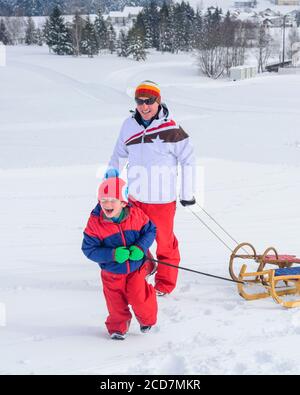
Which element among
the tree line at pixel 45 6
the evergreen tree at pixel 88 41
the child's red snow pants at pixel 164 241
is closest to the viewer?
the child's red snow pants at pixel 164 241

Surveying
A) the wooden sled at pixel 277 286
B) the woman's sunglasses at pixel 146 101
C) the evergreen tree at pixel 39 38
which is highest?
the evergreen tree at pixel 39 38

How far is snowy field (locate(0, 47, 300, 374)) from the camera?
328 cm

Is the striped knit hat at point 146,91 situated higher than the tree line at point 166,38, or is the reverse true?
the tree line at point 166,38

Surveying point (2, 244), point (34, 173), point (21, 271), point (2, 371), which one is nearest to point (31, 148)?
point (34, 173)

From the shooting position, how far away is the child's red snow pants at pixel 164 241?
4191 millimetres

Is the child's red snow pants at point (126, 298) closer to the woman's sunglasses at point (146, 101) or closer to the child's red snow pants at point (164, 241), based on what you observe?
the child's red snow pants at point (164, 241)

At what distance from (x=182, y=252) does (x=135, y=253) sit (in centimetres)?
227

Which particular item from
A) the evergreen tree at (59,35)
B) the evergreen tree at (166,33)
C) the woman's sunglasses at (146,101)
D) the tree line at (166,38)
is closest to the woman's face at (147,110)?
the woman's sunglasses at (146,101)

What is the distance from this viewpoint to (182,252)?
220 inches

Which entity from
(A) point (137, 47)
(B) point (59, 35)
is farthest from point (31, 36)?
(A) point (137, 47)

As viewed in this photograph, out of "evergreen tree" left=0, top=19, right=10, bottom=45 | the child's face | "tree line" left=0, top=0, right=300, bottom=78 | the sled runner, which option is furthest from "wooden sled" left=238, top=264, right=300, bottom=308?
"evergreen tree" left=0, top=19, right=10, bottom=45

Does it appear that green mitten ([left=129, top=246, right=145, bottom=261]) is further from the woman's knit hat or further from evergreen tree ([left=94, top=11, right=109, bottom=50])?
evergreen tree ([left=94, top=11, right=109, bottom=50])

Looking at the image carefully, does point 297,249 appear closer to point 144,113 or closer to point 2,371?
point 144,113

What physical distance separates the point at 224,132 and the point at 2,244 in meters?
11.4
